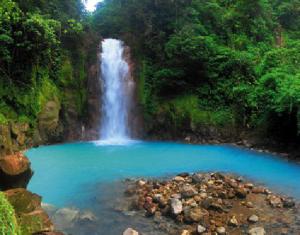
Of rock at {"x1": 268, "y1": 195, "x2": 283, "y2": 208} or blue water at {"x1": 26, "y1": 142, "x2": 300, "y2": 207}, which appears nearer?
rock at {"x1": 268, "y1": 195, "x2": 283, "y2": 208}

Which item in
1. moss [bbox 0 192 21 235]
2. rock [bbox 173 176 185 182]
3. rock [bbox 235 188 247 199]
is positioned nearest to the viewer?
moss [bbox 0 192 21 235]

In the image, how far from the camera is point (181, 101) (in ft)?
59.2

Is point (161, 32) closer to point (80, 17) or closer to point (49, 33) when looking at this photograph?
point (80, 17)

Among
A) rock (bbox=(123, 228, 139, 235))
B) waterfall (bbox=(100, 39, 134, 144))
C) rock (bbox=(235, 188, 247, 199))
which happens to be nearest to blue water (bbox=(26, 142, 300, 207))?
rock (bbox=(235, 188, 247, 199))

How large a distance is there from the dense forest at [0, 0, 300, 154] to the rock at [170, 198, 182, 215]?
23.9ft

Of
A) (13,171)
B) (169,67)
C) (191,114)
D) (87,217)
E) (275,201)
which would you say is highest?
(169,67)

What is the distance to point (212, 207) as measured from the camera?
21.8 feet

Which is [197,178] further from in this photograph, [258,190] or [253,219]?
[253,219]

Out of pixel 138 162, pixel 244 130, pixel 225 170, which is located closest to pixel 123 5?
pixel 244 130

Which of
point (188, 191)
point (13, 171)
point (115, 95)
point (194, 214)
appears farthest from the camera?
point (115, 95)

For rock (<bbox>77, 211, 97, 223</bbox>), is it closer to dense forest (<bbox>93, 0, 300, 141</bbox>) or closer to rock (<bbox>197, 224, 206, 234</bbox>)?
rock (<bbox>197, 224, 206, 234</bbox>)

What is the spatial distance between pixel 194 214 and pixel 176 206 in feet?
1.42

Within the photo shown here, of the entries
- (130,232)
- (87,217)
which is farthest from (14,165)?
(130,232)

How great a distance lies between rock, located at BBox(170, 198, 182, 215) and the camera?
6.31 metres
